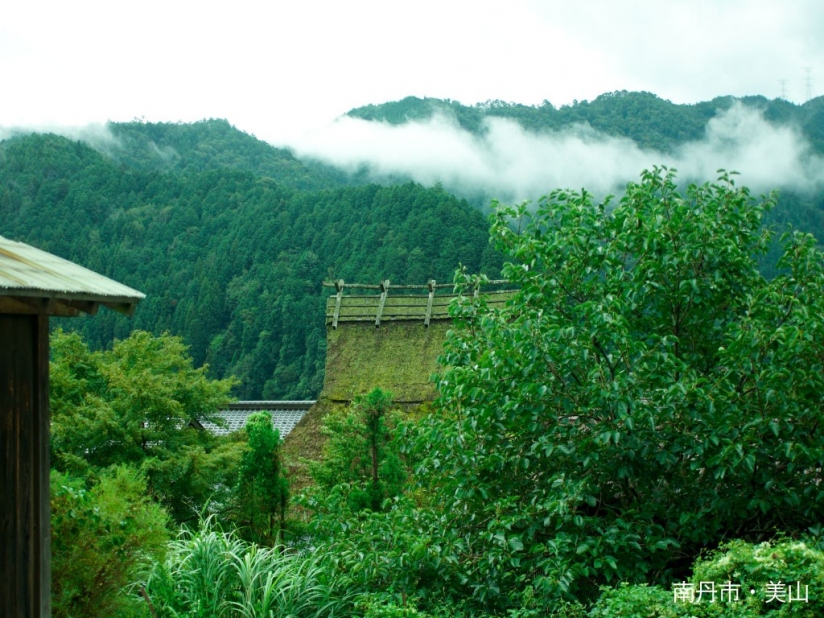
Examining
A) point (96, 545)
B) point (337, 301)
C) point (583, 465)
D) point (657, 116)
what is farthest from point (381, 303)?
point (657, 116)

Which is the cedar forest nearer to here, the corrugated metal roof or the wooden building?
the wooden building

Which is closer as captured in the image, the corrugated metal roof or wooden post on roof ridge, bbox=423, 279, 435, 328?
the corrugated metal roof

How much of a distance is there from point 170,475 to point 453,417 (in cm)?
497

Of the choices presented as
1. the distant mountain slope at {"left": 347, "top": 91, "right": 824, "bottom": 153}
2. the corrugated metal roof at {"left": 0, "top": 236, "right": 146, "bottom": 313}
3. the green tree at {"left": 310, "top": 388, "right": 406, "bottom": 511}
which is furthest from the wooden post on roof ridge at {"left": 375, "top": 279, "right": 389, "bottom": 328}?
→ the distant mountain slope at {"left": 347, "top": 91, "right": 824, "bottom": 153}

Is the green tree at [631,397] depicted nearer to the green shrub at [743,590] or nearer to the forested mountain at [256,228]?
the green shrub at [743,590]

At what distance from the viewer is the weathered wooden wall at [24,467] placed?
11.2 ft

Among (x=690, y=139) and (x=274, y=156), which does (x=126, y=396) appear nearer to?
(x=690, y=139)

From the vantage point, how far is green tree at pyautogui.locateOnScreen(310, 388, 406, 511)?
28.0 feet

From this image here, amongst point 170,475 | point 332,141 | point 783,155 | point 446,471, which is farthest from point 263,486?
point 332,141

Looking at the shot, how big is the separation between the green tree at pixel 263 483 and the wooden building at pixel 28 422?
5.43 meters

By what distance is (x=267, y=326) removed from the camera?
3478 cm

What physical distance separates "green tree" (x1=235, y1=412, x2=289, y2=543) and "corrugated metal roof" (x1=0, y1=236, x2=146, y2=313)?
5390mm

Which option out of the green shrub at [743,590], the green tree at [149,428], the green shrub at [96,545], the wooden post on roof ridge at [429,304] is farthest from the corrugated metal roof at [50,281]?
the wooden post on roof ridge at [429,304]

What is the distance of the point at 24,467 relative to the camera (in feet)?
11.5
